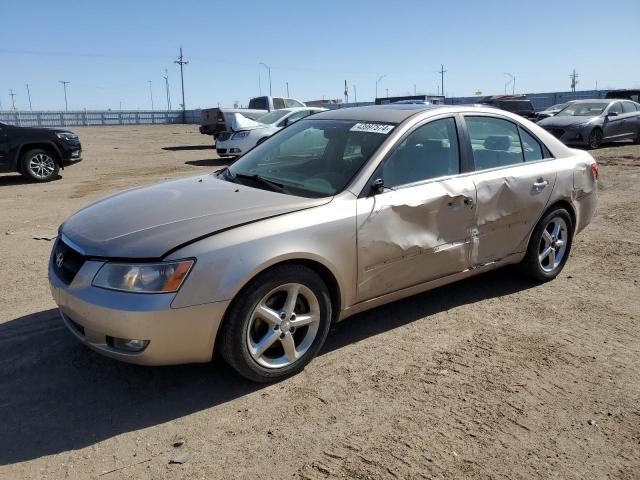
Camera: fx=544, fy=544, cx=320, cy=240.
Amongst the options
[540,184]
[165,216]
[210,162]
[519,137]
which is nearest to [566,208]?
[540,184]

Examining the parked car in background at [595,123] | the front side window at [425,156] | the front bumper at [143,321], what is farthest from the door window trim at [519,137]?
the parked car in background at [595,123]

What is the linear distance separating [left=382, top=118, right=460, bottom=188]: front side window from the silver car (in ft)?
0.04

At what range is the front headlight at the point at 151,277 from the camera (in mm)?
2861

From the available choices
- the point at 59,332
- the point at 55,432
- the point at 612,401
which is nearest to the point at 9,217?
the point at 59,332

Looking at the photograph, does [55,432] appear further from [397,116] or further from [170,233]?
[397,116]

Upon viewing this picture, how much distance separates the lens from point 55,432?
283 centimetres

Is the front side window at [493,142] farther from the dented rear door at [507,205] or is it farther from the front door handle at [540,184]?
the front door handle at [540,184]

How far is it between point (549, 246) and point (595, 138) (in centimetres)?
1317

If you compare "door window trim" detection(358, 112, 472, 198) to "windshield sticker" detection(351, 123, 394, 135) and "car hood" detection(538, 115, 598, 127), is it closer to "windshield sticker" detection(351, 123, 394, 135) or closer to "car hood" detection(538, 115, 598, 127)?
"windshield sticker" detection(351, 123, 394, 135)

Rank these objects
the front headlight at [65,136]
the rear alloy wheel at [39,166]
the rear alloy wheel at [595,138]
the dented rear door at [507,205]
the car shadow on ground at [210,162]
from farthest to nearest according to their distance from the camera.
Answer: the rear alloy wheel at [595,138] → the car shadow on ground at [210,162] → the front headlight at [65,136] → the rear alloy wheel at [39,166] → the dented rear door at [507,205]

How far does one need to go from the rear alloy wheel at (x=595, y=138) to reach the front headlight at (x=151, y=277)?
1601 cm

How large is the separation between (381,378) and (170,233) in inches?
60.8

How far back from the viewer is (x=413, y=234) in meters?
3.78

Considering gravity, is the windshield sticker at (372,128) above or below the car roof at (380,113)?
below
